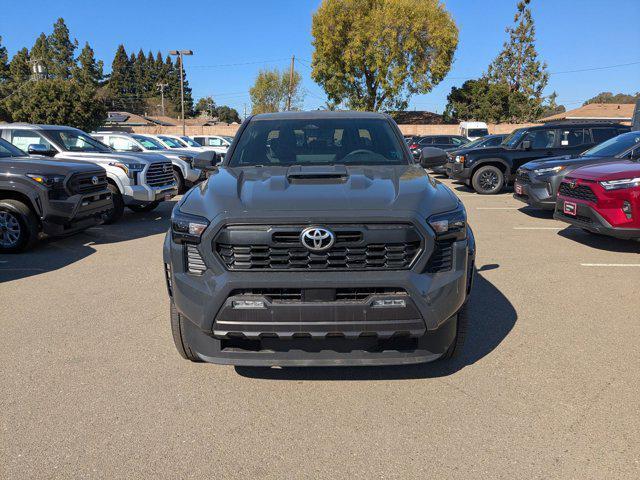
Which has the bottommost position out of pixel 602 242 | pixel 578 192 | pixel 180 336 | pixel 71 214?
pixel 602 242

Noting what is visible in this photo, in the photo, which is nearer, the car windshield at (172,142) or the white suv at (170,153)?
the white suv at (170,153)

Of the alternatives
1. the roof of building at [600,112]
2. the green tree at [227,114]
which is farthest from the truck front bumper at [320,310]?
the green tree at [227,114]

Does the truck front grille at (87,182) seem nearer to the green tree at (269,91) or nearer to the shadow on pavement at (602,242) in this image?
the shadow on pavement at (602,242)

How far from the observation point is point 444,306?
2850mm

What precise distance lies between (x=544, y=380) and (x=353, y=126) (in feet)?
8.56

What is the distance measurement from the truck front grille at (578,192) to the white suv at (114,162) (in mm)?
7385

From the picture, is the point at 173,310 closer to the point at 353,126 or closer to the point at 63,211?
the point at 353,126

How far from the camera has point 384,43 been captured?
39.3 m

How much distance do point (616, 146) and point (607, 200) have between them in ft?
10.2

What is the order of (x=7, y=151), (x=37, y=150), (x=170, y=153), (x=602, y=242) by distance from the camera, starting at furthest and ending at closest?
(x=170, y=153)
(x=37, y=150)
(x=7, y=151)
(x=602, y=242)

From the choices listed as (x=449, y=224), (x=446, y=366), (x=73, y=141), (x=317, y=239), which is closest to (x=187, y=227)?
(x=317, y=239)

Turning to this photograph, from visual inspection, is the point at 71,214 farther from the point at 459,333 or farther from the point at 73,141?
the point at 459,333

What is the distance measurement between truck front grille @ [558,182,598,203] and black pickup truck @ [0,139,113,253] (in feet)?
23.8

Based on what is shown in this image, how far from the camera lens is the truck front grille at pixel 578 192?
7008mm
